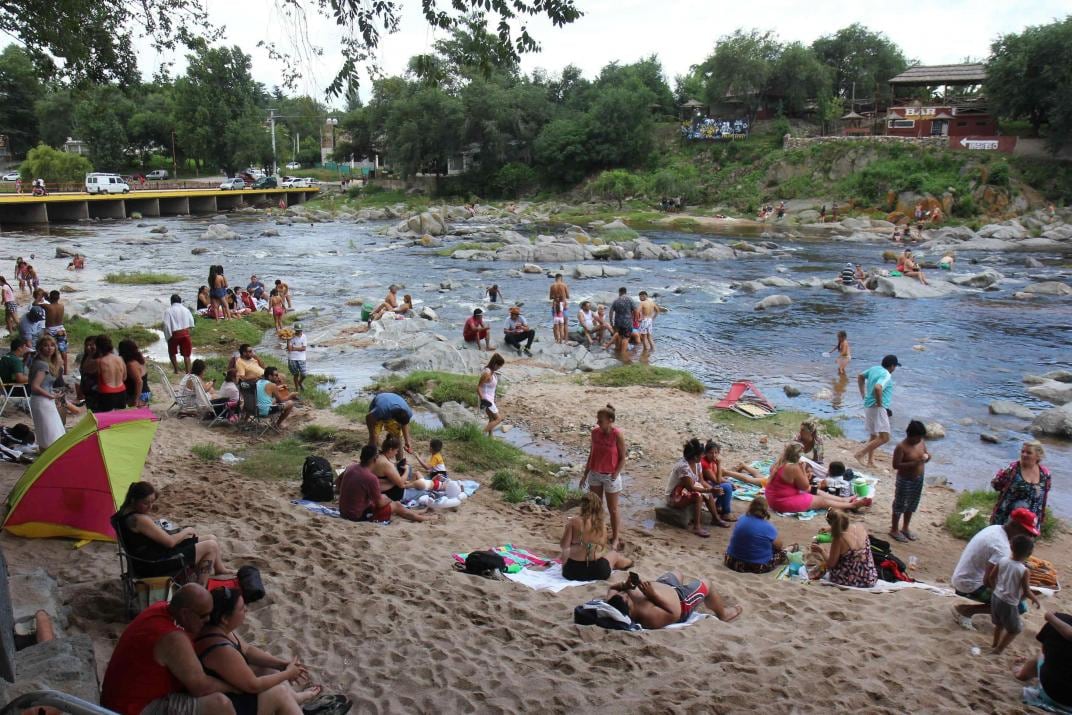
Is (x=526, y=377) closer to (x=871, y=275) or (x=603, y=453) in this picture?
(x=603, y=453)

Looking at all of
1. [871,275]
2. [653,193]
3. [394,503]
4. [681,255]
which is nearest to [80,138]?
[653,193]

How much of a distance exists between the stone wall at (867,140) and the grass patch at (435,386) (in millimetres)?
52094

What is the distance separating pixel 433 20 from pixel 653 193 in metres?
58.2

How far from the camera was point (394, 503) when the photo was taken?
29.8ft

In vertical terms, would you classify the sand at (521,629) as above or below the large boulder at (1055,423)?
above

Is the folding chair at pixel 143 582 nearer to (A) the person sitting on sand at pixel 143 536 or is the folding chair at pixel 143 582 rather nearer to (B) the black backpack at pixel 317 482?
(A) the person sitting on sand at pixel 143 536

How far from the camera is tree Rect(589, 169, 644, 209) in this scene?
209 feet

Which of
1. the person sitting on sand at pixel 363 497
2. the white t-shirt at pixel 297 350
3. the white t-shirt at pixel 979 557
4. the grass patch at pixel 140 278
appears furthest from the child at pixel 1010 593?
the grass patch at pixel 140 278

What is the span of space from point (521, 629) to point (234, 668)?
243cm

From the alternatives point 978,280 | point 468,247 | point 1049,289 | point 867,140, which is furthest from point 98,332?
point 867,140

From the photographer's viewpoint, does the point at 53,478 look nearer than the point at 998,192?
Yes

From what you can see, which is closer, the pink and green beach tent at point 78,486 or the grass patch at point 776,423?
the pink and green beach tent at point 78,486

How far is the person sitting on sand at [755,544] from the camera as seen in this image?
8.24m

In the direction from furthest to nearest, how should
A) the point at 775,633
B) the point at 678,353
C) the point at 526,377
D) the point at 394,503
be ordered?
1. the point at 678,353
2. the point at 526,377
3. the point at 394,503
4. the point at 775,633
